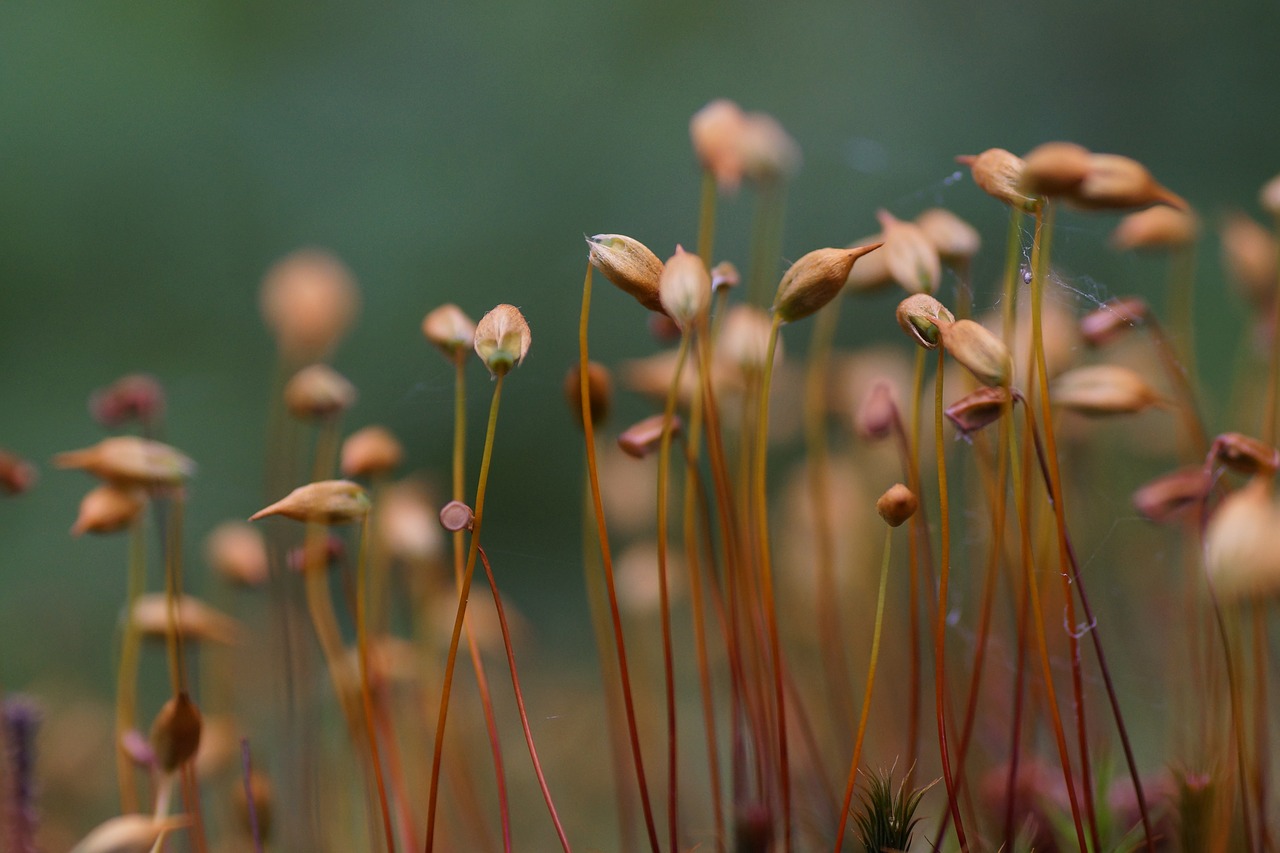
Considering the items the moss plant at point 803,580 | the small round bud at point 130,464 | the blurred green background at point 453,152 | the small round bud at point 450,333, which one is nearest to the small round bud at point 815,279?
the moss plant at point 803,580

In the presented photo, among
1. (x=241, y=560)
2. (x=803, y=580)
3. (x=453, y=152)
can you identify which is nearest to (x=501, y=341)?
(x=241, y=560)

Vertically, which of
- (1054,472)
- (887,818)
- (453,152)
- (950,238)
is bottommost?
(887,818)

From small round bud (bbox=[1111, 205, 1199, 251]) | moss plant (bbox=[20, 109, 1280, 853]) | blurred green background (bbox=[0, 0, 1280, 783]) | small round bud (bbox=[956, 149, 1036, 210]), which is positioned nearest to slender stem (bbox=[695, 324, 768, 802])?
moss plant (bbox=[20, 109, 1280, 853])

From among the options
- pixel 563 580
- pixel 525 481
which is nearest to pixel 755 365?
pixel 563 580

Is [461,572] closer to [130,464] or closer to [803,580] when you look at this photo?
[130,464]

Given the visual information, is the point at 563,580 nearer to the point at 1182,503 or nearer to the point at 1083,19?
the point at 1182,503

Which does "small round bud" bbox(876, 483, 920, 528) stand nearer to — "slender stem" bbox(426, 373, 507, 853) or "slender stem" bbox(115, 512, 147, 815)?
"slender stem" bbox(426, 373, 507, 853)
